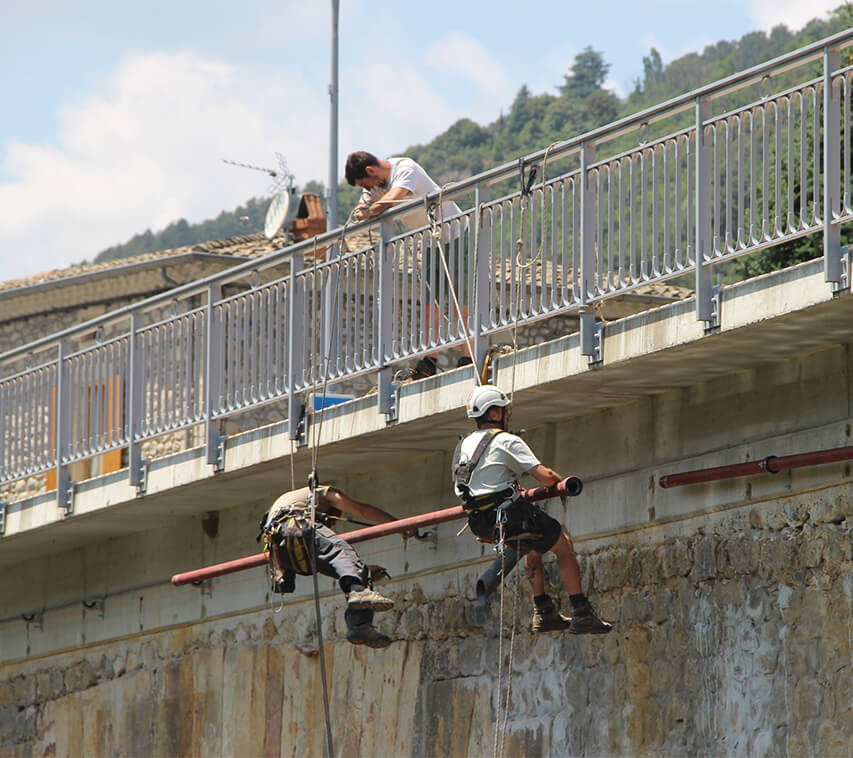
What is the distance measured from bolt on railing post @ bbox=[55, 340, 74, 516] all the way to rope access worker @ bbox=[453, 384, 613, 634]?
566 centimetres

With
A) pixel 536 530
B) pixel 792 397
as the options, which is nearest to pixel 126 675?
pixel 536 530

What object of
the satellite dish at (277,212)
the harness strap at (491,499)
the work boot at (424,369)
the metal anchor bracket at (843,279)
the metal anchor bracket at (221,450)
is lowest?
the harness strap at (491,499)

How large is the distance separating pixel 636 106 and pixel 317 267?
79.9 meters

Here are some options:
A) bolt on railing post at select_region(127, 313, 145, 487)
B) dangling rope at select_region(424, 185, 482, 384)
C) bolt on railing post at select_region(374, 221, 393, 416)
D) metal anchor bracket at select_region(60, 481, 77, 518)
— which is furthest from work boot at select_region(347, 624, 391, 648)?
metal anchor bracket at select_region(60, 481, 77, 518)

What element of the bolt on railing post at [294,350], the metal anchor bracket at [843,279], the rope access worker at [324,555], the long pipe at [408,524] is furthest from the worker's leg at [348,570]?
the metal anchor bracket at [843,279]

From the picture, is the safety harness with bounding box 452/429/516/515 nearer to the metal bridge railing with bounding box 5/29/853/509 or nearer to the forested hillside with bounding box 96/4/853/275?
the metal bridge railing with bounding box 5/29/853/509

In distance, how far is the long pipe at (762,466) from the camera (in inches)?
395

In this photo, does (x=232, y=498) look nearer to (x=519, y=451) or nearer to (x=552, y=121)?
(x=519, y=451)

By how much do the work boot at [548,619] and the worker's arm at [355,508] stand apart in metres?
1.73

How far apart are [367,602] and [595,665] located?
163 cm

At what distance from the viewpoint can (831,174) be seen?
927 cm

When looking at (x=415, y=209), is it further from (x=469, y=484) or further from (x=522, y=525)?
(x=522, y=525)

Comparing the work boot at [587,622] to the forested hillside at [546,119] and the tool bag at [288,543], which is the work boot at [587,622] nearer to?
the tool bag at [288,543]

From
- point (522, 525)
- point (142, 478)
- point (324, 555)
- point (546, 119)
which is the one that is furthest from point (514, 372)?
point (546, 119)
